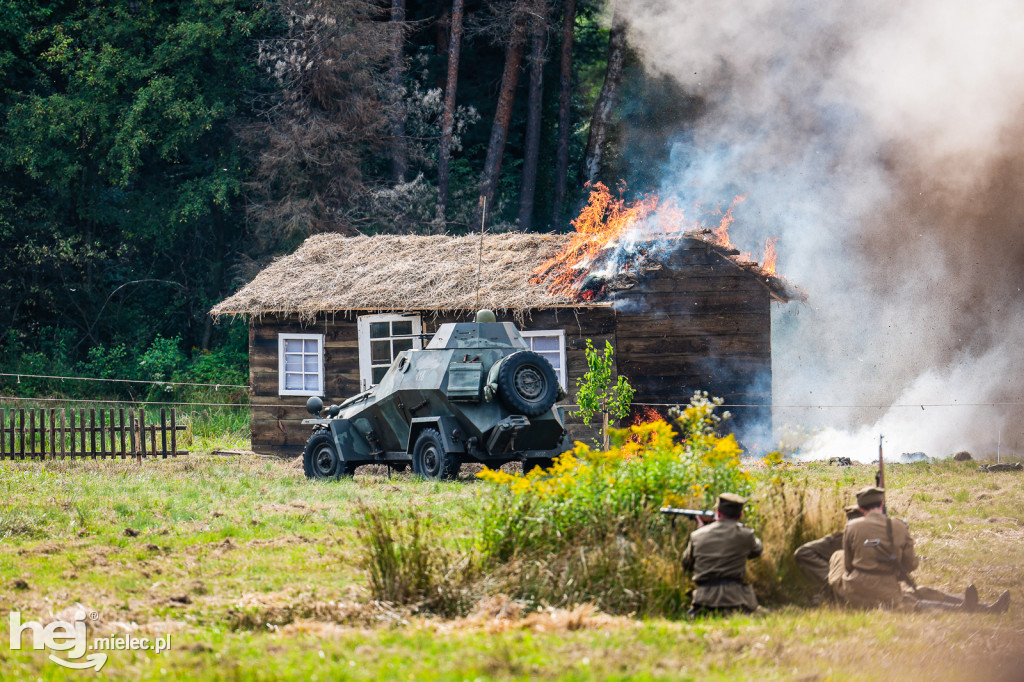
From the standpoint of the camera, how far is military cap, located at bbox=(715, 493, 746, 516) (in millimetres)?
8094

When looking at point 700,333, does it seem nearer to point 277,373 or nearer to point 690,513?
point 277,373

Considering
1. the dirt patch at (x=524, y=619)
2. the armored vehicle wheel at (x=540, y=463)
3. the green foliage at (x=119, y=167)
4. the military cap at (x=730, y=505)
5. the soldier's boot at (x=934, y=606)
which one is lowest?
the soldier's boot at (x=934, y=606)

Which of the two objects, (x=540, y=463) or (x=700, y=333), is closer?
(x=540, y=463)

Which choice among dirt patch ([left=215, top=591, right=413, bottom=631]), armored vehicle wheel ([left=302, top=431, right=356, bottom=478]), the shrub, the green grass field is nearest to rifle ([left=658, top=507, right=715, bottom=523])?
the green grass field

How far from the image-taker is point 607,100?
104ft

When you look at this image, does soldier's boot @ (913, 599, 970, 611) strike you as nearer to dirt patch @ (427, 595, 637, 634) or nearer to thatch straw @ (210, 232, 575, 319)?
dirt patch @ (427, 595, 637, 634)

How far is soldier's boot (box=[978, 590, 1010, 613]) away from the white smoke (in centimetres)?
1310

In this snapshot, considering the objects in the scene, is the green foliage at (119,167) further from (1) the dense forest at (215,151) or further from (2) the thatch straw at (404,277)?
(2) the thatch straw at (404,277)

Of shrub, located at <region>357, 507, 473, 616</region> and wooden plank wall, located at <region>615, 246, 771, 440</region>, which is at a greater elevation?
wooden plank wall, located at <region>615, 246, 771, 440</region>

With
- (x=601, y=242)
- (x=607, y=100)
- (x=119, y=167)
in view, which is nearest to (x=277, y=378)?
(x=601, y=242)

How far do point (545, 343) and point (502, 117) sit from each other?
45.7 ft

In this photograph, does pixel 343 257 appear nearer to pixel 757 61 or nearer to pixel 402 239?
pixel 402 239

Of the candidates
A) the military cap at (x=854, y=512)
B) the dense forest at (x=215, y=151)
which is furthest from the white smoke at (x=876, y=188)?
the military cap at (x=854, y=512)

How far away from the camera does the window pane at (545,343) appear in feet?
66.3
